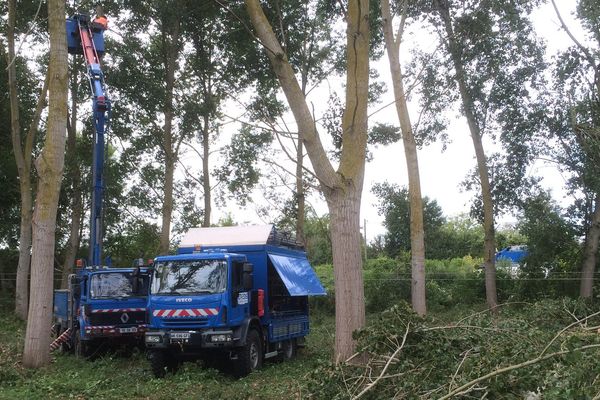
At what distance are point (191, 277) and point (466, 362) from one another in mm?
6862

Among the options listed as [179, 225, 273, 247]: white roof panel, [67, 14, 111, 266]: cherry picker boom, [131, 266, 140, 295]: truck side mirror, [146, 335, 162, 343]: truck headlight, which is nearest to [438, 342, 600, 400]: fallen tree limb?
[146, 335, 162, 343]: truck headlight

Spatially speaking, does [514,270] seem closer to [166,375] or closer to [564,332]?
[166,375]

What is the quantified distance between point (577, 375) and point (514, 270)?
21088mm

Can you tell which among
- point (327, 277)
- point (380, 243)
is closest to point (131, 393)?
point (327, 277)

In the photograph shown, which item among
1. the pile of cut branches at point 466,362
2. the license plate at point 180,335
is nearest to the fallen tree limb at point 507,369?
the pile of cut branches at point 466,362

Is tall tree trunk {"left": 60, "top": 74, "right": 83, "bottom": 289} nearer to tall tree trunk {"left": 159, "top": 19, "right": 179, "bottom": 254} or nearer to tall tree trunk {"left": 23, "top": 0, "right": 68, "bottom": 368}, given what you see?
tall tree trunk {"left": 159, "top": 19, "right": 179, "bottom": 254}

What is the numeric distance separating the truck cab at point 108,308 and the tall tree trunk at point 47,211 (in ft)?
5.36

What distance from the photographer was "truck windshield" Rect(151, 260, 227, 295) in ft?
39.8

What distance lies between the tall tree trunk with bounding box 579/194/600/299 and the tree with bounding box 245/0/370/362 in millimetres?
15234

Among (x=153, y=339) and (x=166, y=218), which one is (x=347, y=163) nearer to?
(x=153, y=339)

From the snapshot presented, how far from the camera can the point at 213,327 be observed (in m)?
11.8

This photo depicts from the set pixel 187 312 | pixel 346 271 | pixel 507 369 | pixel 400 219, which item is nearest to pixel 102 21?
pixel 187 312

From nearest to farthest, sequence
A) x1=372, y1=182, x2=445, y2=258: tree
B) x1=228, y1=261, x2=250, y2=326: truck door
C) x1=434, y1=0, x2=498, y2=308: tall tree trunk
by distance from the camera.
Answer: x1=228, y1=261, x2=250, y2=326: truck door < x1=434, y1=0, x2=498, y2=308: tall tree trunk < x1=372, y1=182, x2=445, y2=258: tree

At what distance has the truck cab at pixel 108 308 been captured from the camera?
14219 millimetres
